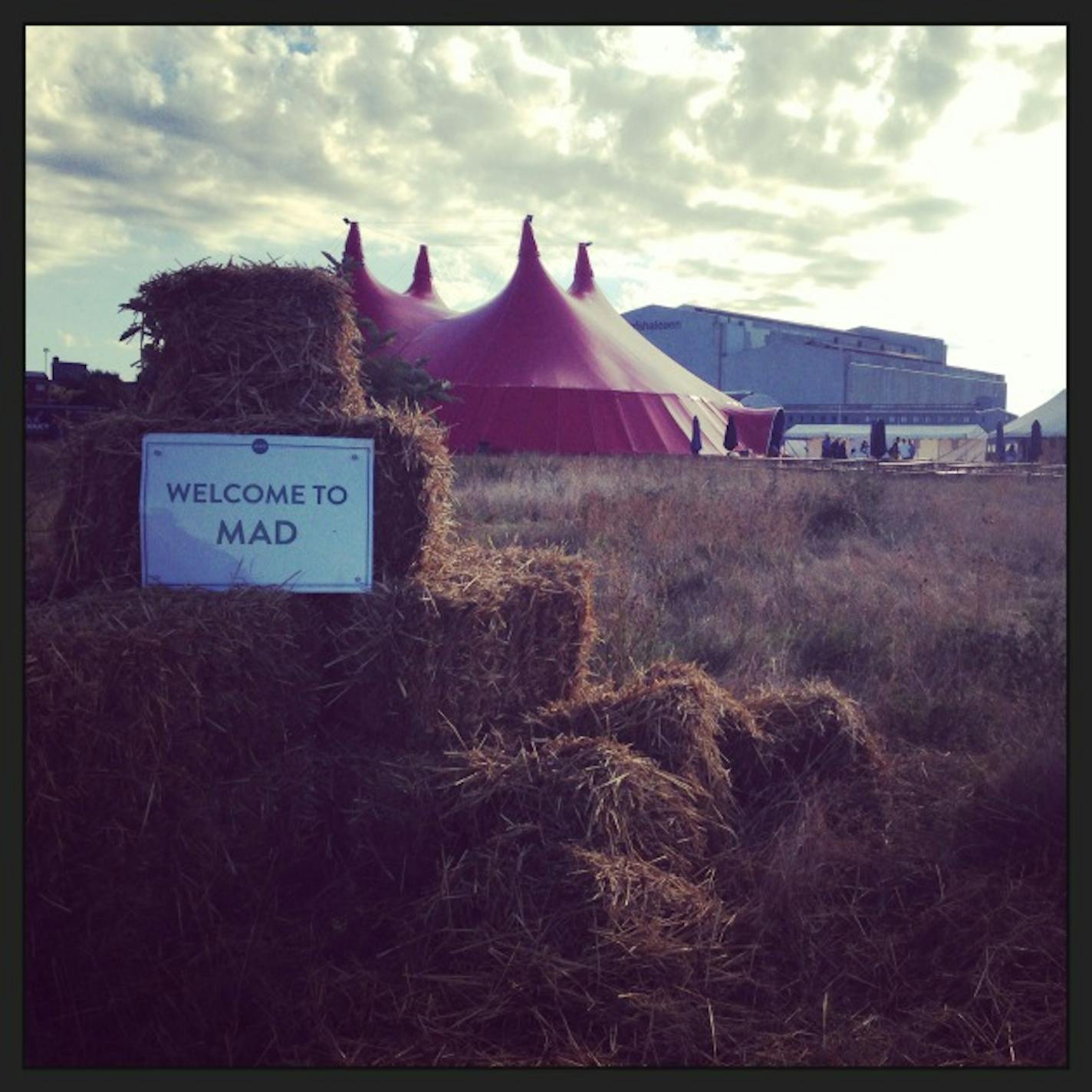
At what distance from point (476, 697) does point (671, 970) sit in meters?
1.03

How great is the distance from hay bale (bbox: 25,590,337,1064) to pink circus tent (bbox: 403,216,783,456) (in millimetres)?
15561

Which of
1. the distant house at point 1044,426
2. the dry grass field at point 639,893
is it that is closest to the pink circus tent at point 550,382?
the distant house at point 1044,426

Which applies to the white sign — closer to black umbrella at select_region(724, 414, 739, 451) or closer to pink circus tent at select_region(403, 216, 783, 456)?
pink circus tent at select_region(403, 216, 783, 456)

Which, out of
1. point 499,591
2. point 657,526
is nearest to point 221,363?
point 499,591

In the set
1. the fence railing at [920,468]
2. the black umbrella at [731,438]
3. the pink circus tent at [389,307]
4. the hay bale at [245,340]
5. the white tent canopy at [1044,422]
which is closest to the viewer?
the hay bale at [245,340]

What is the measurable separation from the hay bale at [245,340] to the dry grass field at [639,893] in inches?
20.1

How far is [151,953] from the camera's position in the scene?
7.79 feet

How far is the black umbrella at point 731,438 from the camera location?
21.3m

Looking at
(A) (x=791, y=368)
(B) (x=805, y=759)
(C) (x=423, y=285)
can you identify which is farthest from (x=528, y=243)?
(A) (x=791, y=368)

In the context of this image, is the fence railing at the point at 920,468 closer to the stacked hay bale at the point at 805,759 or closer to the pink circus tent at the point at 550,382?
the pink circus tent at the point at 550,382

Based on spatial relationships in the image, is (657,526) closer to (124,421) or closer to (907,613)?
(907,613)

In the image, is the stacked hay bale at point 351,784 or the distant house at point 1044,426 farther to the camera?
the distant house at point 1044,426

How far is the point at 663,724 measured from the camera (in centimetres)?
315

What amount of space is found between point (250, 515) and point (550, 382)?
16.8 metres
